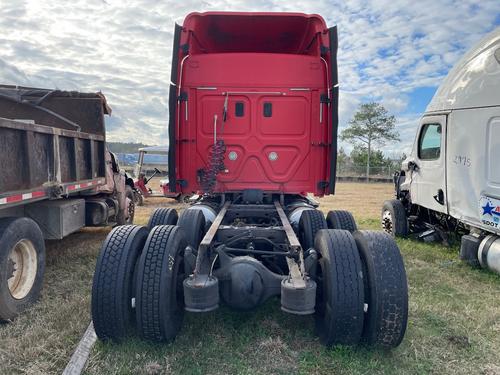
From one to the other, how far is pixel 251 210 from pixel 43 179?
243 centimetres

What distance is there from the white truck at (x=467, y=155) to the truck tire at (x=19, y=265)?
549cm

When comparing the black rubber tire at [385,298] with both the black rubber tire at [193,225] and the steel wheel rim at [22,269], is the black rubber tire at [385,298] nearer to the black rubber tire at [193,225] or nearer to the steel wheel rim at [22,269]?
the black rubber tire at [193,225]

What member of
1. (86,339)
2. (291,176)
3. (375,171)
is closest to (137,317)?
(86,339)

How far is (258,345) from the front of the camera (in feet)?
10.8

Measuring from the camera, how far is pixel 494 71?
17.0 ft

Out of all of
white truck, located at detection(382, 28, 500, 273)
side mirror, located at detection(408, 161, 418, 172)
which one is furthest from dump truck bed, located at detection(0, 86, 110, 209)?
side mirror, located at detection(408, 161, 418, 172)

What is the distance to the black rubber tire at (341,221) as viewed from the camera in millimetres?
4957

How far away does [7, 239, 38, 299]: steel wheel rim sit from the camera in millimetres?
3945

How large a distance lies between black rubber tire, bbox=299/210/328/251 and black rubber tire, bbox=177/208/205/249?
113cm

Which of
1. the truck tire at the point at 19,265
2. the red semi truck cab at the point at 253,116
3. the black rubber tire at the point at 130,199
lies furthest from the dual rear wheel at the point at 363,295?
the black rubber tire at the point at 130,199

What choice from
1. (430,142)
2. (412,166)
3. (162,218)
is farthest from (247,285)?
(412,166)

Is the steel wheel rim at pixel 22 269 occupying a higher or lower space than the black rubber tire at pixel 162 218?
lower

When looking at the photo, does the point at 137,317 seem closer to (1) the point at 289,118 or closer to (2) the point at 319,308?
Answer: (2) the point at 319,308

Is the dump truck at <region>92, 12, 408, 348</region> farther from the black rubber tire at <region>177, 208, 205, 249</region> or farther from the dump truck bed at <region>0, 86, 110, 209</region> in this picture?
the dump truck bed at <region>0, 86, 110, 209</region>
